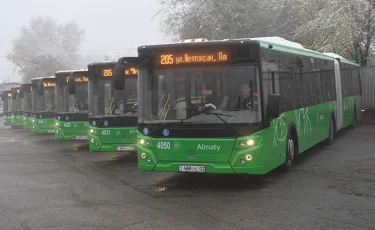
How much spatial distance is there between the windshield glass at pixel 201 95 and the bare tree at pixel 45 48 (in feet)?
209

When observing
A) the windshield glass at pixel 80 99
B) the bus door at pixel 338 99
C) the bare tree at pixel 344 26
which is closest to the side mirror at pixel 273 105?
the bus door at pixel 338 99

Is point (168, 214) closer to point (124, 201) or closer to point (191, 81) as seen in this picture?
point (124, 201)

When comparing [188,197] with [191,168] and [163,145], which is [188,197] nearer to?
[191,168]

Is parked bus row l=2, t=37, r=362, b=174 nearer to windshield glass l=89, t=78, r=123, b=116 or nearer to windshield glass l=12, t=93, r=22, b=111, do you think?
windshield glass l=89, t=78, r=123, b=116

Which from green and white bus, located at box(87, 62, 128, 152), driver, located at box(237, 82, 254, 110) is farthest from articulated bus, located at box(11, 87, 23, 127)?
driver, located at box(237, 82, 254, 110)

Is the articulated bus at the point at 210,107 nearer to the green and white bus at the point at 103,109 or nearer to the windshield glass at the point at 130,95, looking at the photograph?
the green and white bus at the point at 103,109

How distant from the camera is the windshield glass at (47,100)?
2284 cm

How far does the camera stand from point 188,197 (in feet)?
29.4

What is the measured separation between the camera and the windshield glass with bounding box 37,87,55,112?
74.9 feet

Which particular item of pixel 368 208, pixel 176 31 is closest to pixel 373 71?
pixel 176 31

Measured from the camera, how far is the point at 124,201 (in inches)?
344

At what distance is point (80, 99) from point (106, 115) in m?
4.09

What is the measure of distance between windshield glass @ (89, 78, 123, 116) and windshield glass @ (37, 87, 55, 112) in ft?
28.1

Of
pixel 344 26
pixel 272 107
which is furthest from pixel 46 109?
pixel 272 107
